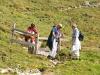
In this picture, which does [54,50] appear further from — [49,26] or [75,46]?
[49,26]

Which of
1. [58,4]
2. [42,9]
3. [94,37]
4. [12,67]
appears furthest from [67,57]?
[58,4]

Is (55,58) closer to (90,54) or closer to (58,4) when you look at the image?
(90,54)

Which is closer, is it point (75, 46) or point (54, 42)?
point (54, 42)

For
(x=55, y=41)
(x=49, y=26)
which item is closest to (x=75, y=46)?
(x=55, y=41)

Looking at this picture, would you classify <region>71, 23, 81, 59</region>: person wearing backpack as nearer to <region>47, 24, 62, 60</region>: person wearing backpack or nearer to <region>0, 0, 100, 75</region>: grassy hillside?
<region>0, 0, 100, 75</region>: grassy hillside

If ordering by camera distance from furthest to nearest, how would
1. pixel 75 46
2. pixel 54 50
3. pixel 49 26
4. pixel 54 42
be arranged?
1. pixel 49 26
2. pixel 75 46
3. pixel 54 42
4. pixel 54 50

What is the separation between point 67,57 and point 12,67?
552 centimetres

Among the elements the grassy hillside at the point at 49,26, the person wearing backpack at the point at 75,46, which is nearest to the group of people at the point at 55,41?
the person wearing backpack at the point at 75,46

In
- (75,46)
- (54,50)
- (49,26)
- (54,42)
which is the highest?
(54,42)

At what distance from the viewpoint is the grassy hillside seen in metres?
24.0

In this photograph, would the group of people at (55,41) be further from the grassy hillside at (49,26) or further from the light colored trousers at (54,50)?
the grassy hillside at (49,26)

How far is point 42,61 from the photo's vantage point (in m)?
Result: 25.1

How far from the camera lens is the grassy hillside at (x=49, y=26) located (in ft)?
78.7

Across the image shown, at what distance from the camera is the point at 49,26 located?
43719mm
